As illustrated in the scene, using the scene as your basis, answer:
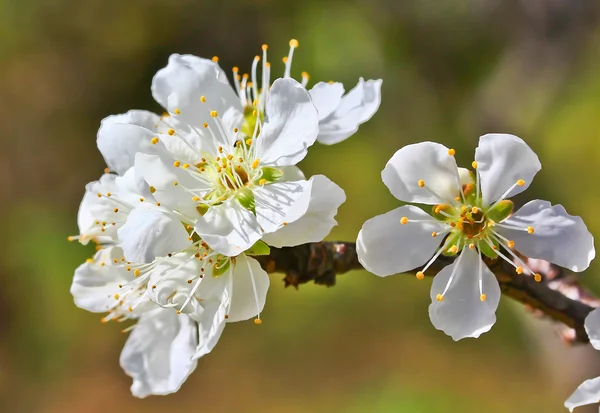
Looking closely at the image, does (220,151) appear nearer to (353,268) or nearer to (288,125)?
(288,125)

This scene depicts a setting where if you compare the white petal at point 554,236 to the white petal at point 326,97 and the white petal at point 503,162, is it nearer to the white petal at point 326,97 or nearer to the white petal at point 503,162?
the white petal at point 503,162

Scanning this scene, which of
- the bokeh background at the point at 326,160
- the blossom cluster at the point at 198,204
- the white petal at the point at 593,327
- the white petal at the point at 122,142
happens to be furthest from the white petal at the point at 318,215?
the bokeh background at the point at 326,160

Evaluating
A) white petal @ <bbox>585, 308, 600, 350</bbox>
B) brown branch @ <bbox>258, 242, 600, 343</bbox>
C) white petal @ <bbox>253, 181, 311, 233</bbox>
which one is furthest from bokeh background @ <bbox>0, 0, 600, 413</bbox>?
white petal @ <bbox>253, 181, 311, 233</bbox>

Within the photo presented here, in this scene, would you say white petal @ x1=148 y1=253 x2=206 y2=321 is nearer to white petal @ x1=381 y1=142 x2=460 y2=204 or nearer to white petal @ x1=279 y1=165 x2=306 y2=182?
white petal @ x1=279 y1=165 x2=306 y2=182

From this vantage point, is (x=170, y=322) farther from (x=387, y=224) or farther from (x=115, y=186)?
(x=387, y=224)

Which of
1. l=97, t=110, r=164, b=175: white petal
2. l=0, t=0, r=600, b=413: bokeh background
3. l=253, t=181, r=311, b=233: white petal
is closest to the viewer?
l=253, t=181, r=311, b=233: white petal

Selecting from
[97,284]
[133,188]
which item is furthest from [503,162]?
[97,284]
